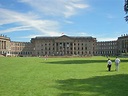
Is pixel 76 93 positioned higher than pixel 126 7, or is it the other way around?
pixel 126 7

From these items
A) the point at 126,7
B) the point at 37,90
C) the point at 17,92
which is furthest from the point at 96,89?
the point at 126,7

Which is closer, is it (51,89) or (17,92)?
(17,92)

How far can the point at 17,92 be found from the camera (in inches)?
677

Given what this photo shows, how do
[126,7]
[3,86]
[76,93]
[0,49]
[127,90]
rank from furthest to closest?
[0,49], [126,7], [3,86], [127,90], [76,93]

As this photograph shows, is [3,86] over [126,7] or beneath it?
beneath

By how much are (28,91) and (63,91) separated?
2.23 meters

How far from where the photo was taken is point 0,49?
193625 mm

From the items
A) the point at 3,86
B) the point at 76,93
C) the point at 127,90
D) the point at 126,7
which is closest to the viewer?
the point at 76,93

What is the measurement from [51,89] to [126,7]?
4004cm

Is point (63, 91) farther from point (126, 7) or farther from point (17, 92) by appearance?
point (126, 7)

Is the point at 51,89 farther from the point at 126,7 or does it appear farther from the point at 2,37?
the point at 2,37

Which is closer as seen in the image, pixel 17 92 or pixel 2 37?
pixel 17 92

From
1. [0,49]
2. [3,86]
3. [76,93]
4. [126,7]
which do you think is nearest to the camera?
[76,93]

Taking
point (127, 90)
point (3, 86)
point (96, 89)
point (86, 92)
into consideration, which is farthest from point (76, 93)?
point (3, 86)
